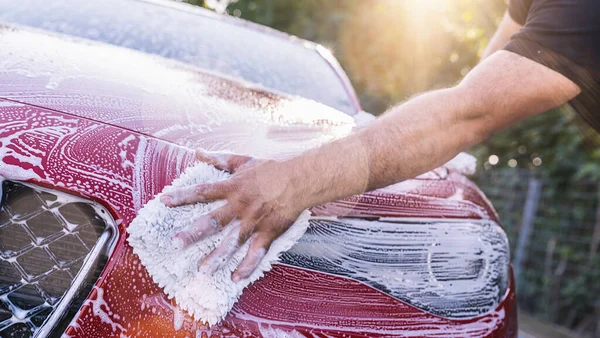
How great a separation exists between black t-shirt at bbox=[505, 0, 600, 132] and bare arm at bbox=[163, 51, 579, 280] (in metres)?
0.03

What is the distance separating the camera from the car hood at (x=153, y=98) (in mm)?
1438

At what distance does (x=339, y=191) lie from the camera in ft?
5.12

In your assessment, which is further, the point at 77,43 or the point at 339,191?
the point at 77,43

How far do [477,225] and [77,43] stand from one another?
142cm

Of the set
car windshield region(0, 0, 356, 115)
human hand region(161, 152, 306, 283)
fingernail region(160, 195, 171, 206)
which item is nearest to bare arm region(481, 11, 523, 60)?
car windshield region(0, 0, 356, 115)

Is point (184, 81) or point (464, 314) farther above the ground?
point (184, 81)

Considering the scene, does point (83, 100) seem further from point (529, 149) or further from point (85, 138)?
point (529, 149)

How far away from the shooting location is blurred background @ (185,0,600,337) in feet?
19.2

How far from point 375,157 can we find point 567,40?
2.25 feet

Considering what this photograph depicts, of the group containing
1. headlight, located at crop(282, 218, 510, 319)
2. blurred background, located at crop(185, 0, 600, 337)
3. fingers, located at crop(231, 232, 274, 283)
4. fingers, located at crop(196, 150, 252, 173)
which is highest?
fingers, located at crop(196, 150, 252, 173)

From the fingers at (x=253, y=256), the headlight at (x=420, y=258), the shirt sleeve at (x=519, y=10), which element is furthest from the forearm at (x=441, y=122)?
the shirt sleeve at (x=519, y=10)

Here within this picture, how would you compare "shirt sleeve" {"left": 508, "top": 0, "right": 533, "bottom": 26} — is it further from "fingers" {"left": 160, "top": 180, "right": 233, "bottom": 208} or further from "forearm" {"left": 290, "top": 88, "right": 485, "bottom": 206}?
"fingers" {"left": 160, "top": 180, "right": 233, "bottom": 208}

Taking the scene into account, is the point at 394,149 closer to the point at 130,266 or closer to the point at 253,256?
the point at 253,256

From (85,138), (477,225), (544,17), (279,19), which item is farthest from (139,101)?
(279,19)
